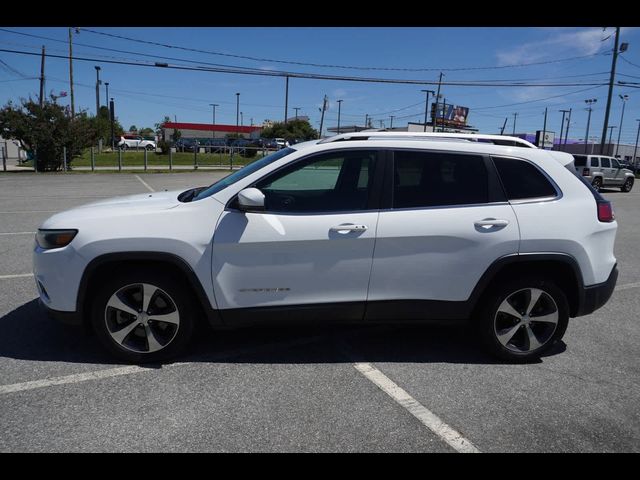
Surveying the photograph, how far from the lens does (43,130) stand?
85.4ft

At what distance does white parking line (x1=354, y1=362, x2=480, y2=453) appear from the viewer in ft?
9.33

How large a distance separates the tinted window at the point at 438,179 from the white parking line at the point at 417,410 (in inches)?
50.7

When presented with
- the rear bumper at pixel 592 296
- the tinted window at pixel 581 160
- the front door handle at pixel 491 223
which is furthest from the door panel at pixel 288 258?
the tinted window at pixel 581 160

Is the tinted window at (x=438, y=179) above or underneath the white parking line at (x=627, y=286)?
above

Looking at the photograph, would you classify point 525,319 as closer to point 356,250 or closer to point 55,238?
point 356,250

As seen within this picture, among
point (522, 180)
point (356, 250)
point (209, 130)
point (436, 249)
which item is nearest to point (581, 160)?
point (522, 180)

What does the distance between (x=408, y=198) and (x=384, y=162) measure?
0.34m

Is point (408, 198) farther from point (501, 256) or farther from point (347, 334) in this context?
point (347, 334)

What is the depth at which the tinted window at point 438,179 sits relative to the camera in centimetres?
376

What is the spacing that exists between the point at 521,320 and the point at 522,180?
1.11 metres

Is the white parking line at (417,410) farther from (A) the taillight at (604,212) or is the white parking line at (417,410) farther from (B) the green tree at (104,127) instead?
(B) the green tree at (104,127)

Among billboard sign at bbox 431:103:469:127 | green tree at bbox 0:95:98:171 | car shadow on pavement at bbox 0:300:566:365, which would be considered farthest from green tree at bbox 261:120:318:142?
car shadow on pavement at bbox 0:300:566:365

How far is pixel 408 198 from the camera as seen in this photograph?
3.75 m

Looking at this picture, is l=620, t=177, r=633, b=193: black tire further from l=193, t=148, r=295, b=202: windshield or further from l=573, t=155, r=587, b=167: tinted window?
l=193, t=148, r=295, b=202: windshield
